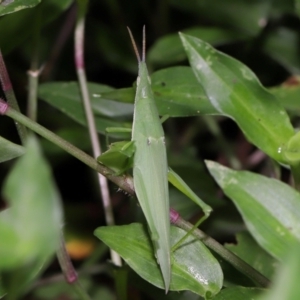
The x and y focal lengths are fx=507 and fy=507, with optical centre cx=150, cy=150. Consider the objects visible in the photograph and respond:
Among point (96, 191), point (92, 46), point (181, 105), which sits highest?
point (181, 105)

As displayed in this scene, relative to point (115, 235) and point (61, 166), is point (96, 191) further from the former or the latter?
point (115, 235)

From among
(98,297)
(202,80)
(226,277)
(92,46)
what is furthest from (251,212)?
(92,46)

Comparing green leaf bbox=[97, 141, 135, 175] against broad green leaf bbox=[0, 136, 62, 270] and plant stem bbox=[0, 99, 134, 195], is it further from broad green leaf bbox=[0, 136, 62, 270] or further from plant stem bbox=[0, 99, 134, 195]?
broad green leaf bbox=[0, 136, 62, 270]

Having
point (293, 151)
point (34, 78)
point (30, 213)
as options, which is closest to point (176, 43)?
point (34, 78)

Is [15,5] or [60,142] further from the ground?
[15,5]

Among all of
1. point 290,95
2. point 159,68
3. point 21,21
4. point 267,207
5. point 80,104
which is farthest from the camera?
point 159,68

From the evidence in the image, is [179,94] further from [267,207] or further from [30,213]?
[30,213]
